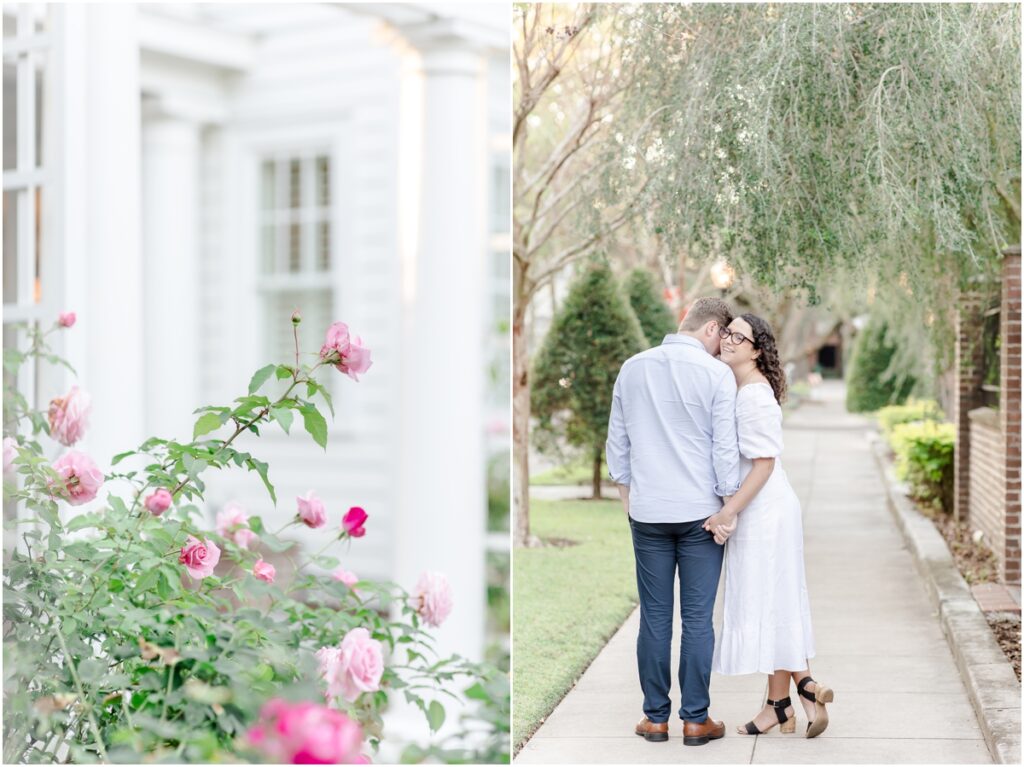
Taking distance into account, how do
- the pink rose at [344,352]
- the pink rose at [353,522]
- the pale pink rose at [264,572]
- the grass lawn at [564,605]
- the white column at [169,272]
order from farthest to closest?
the white column at [169,272]
the grass lawn at [564,605]
the pink rose at [353,522]
the pale pink rose at [264,572]
the pink rose at [344,352]

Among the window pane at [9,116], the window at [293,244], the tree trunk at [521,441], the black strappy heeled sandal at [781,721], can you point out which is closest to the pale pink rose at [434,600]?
the black strappy heeled sandal at [781,721]

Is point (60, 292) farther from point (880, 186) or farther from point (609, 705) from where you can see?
point (880, 186)

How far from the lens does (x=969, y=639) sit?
3.80m

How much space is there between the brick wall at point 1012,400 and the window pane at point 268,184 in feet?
15.5

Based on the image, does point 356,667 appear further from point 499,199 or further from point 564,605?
point 499,199

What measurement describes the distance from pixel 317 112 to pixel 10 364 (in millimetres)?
5189

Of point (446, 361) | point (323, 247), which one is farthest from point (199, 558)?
point (323, 247)

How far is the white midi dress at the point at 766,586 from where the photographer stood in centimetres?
322

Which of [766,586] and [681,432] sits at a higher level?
[681,432]

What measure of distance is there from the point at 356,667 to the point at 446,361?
9.30 feet

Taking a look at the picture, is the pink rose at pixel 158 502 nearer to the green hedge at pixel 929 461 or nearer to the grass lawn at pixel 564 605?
the grass lawn at pixel 564 605

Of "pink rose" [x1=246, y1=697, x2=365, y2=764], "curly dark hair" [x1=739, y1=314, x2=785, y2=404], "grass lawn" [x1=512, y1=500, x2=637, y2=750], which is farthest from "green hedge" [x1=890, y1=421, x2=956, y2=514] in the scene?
"pink rose" [x1=246, y1=697, x2=365, y2=764]

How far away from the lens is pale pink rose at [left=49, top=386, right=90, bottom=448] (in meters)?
2.72

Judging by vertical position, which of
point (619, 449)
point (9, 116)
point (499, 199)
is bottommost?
point (619, 449)
